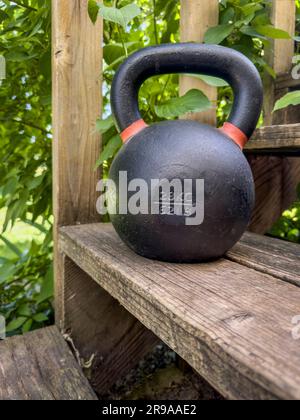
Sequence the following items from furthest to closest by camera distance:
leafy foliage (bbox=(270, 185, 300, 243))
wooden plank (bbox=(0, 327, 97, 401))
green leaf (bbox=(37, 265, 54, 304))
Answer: leafy foliage (bbox=(270, 185, 300, 243))
green leaf (bbox=(37, 265, 54, 304))
wooden plank (bbox=(0, 327, 97, 401))

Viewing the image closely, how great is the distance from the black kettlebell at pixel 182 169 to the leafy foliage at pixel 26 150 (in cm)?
48

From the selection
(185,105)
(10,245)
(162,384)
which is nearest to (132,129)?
(185,105)

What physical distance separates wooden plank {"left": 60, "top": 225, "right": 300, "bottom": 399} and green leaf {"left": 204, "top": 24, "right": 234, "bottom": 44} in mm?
533

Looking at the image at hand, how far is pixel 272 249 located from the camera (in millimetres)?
776

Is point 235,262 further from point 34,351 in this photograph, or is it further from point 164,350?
point 164,350

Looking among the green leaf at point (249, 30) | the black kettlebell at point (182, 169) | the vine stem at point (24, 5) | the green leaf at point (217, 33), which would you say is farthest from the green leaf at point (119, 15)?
the vine stem at point (24, 5)

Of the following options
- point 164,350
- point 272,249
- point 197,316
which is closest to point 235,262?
point 272,249

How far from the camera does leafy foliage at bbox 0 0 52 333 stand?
105cm

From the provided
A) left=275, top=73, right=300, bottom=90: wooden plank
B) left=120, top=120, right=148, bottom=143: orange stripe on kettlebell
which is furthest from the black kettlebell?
left=275, top=73, right=300, bottom=90: wooden plank

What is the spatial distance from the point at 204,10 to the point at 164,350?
4.00 ft

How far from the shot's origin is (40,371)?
2.58 feet

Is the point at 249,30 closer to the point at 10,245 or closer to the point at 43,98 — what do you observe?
the point at 43,98

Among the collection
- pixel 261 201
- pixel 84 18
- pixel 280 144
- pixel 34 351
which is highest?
pixel 84 18

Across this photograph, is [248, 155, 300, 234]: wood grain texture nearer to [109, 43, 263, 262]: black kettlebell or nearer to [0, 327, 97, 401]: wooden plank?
[109, 43, 263, 262]: black kettlebell
